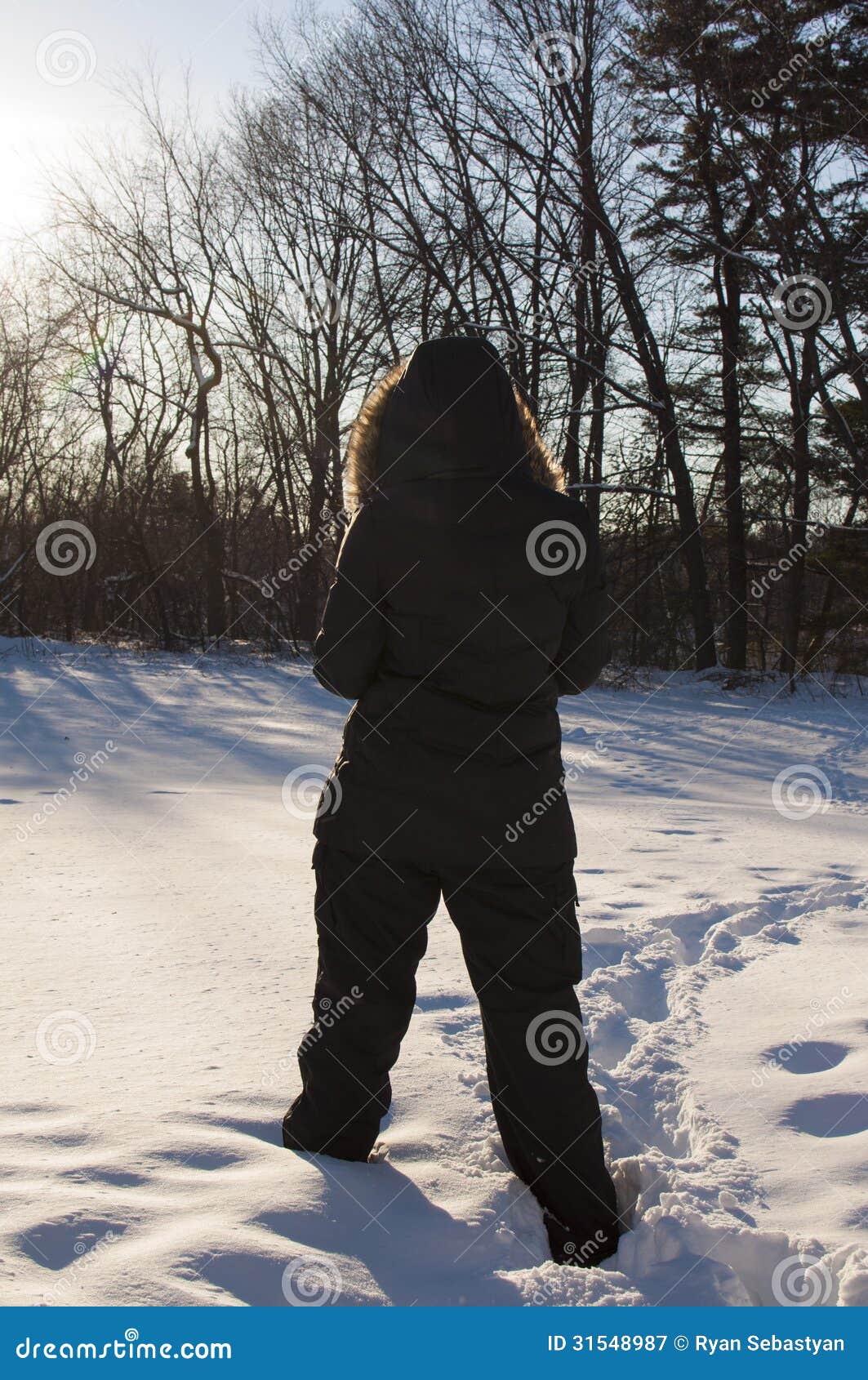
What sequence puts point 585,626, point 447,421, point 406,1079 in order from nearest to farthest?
point 447,421
point 585,626
point 406,1079

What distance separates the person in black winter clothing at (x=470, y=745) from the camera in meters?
2.09

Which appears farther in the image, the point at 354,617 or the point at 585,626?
the point at 585,626

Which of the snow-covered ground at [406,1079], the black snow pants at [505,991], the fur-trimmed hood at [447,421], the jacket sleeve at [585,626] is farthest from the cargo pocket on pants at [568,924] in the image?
the fur-trimmed hood at [447,421]

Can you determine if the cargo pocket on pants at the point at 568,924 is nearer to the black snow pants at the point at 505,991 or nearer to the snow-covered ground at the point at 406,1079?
the black snow pants at the point at 505,991

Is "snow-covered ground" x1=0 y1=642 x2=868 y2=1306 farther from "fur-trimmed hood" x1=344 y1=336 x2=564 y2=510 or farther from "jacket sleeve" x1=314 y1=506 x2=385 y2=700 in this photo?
"fur-trimmed hood" x1=344 y1=336 x2=564 y2=510

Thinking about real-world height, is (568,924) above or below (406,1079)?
above

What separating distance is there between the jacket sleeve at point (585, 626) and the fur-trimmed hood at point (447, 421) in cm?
25

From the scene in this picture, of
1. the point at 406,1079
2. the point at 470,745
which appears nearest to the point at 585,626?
the point at 470,745

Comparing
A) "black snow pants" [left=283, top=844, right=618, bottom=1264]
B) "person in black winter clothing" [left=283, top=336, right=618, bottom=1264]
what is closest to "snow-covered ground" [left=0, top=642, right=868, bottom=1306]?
"black snow pants" [left=283, top=844, right=618, bottom=1264]

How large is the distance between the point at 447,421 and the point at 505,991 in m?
1.19

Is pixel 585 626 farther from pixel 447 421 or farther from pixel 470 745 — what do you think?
pixel 447 421

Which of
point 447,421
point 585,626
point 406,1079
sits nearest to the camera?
point 447,421

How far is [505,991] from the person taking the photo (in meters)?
2.15

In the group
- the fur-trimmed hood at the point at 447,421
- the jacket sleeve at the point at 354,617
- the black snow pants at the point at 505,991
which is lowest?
the black snow pants at the point at 505,991
